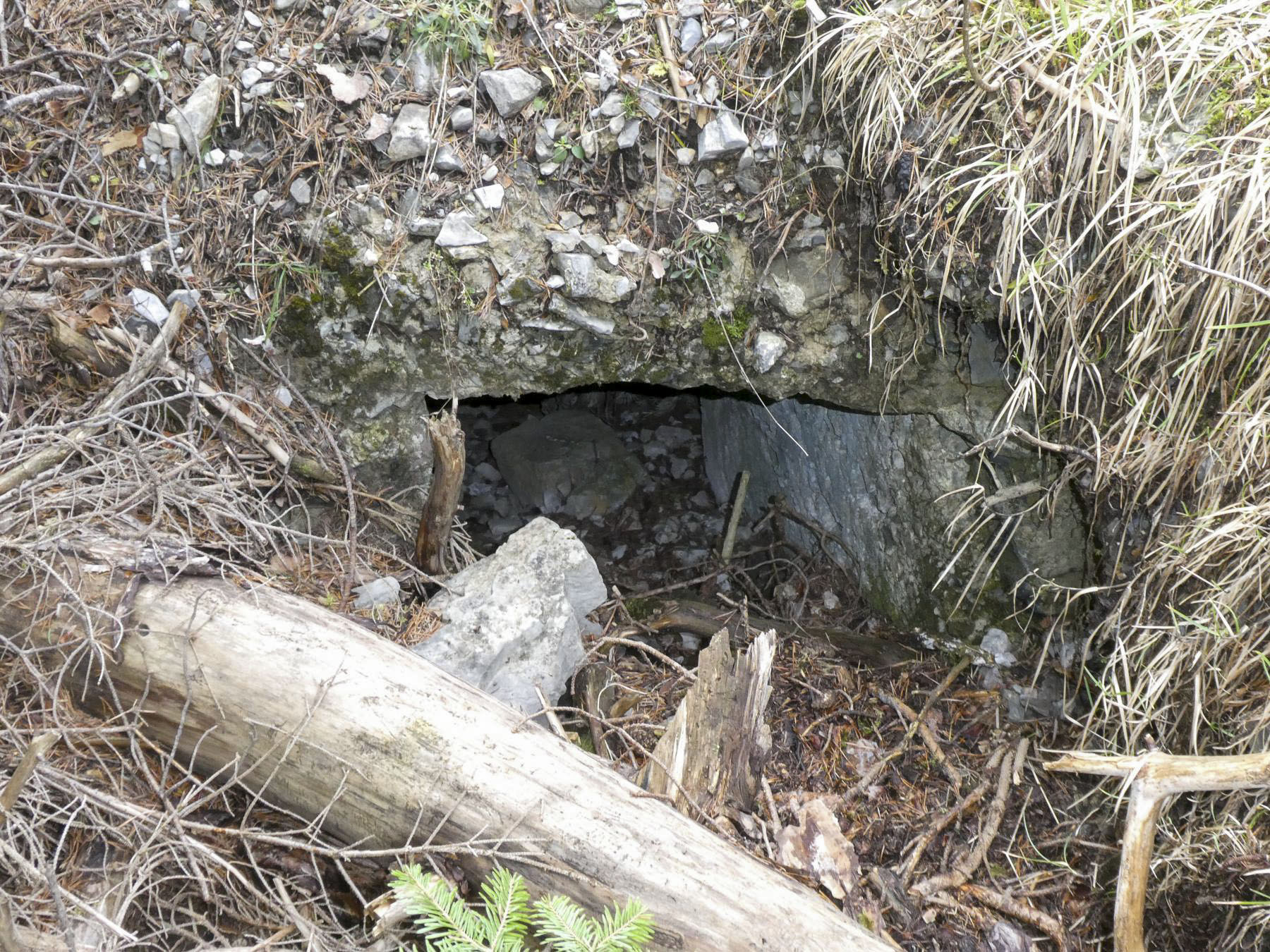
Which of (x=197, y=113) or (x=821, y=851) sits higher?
(x=197, y=113)

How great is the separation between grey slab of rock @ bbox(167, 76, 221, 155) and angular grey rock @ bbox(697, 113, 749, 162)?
1.63 metres

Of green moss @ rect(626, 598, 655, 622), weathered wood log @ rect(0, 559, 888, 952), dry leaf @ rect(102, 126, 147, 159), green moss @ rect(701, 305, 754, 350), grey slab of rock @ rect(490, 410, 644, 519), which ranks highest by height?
dry leaf @ rect(102, 126, 147, 159)

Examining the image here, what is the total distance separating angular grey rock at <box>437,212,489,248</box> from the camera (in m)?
2.93

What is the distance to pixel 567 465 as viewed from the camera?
5027 millimetres

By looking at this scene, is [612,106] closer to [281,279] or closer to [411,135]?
[411,135]

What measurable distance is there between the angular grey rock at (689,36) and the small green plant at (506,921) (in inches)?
105

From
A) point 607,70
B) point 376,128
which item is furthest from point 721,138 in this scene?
point 376,128

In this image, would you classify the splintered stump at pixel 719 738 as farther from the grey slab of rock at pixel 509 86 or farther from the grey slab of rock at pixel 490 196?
the grey slab of rock at pixel 509 86

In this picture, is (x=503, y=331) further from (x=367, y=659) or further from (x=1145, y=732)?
(x=1145, y=732)

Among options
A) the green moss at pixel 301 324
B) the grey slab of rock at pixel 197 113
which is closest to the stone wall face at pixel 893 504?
the green moss at pixel 301 324

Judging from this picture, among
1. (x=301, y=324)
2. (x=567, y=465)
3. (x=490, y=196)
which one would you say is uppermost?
(x=490, y=196)

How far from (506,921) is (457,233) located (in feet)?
6.96

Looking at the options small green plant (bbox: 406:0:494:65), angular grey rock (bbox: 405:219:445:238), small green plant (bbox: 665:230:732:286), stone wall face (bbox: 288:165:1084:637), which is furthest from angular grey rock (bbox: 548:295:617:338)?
small green plant (bbox: 406:0:494:65)

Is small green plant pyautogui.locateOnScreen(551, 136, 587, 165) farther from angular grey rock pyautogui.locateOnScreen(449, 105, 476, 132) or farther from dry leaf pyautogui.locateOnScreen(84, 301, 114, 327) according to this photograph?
dry leaf pyautogui.locateOnScreen(84, 301, 114, 327)
